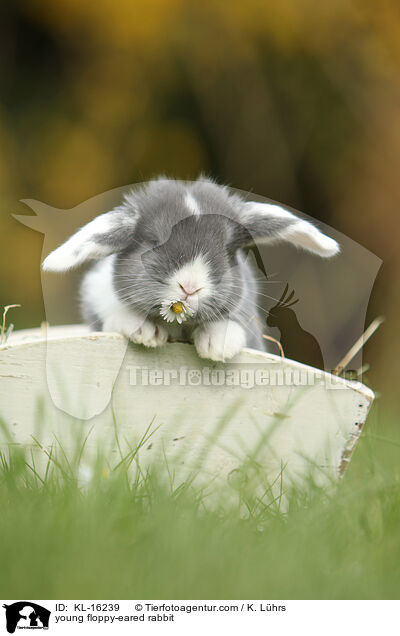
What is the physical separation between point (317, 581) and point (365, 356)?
2.82 m

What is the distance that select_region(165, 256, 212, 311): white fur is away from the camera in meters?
2.01

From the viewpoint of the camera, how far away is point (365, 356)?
4223 mm

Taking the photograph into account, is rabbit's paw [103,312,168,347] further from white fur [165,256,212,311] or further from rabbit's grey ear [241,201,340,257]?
rabbit's grey ear [241,201,340,257]

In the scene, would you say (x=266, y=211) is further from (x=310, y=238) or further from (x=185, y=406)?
(x=185, y=406)

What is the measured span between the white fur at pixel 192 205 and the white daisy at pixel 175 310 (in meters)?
0.31

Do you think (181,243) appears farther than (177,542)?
Yes

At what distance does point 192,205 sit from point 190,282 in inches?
11.5

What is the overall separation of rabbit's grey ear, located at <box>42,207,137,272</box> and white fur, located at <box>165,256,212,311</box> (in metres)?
0.24

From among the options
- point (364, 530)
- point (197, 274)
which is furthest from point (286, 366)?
point (364, 530)

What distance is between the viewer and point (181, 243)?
2051 mm
